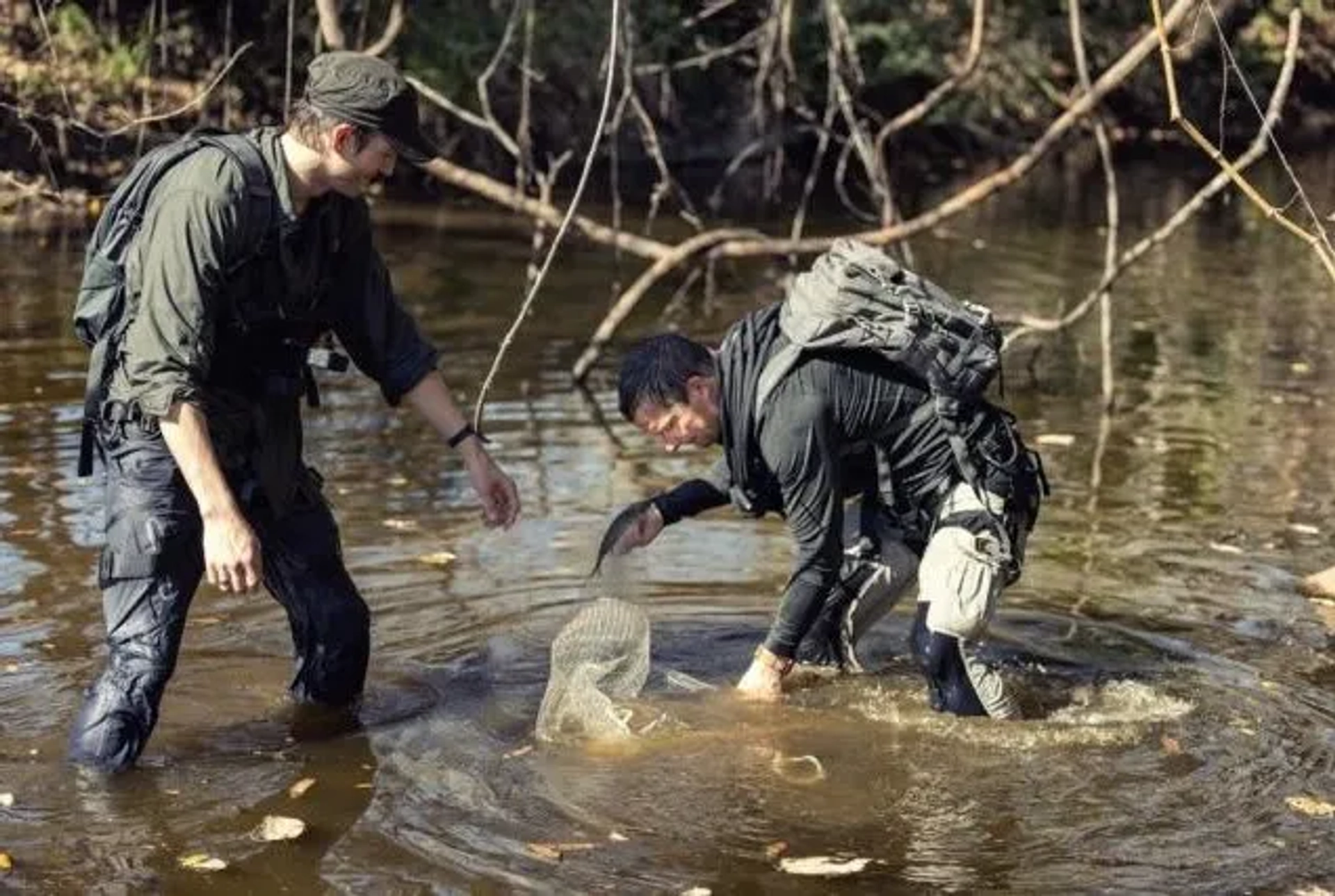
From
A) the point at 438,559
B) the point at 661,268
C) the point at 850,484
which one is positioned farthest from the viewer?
the point at 661,268

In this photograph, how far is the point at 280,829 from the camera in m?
5.57

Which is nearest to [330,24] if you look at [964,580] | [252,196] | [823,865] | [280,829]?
[252,196]

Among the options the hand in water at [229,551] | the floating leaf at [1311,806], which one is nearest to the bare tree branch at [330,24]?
the hand in water at [229,551]

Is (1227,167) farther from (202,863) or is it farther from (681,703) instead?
(202,863)

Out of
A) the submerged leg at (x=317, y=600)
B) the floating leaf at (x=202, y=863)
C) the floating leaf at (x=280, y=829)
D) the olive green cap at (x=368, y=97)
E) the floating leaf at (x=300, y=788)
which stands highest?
the olive green cap at (x=368, y=97)

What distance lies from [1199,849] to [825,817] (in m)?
0.98

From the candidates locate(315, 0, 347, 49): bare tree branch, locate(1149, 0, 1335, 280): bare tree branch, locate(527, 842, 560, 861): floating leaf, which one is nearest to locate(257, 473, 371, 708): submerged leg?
locate(527, 842, 560, 861): floating leaf

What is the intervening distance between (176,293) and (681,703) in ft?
7.26

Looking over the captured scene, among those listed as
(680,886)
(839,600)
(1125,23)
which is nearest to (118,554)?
(680,886)

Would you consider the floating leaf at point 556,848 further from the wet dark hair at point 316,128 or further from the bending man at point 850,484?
the wet dark hair at point 316,128

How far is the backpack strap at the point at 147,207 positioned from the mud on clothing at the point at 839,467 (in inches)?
53.5

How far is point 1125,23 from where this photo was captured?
28.3m

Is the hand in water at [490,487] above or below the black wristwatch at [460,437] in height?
below

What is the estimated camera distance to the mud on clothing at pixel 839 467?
19.6ft
